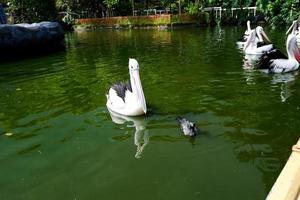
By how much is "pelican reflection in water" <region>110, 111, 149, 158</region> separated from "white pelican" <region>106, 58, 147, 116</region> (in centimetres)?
10

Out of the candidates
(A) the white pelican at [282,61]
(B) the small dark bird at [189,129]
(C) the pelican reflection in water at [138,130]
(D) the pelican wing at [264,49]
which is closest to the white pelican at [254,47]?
(D) the pelican wing at [264,49]

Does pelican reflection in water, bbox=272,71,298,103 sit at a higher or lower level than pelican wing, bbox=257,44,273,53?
lower

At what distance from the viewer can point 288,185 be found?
3898 mm

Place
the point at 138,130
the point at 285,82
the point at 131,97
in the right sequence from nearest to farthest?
the point at 138,130 < the point at 131,97 < the point at 285,82

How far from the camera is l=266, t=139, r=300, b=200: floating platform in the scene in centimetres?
374

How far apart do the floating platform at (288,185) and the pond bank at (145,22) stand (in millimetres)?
38275

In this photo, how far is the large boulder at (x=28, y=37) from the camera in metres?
22.7

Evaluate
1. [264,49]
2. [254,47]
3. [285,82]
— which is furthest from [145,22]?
[285,82]

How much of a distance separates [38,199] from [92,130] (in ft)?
9.25

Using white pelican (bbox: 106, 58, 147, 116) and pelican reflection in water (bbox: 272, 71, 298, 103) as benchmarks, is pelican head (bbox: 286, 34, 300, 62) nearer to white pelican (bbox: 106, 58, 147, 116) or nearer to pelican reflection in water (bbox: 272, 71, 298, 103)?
pelican reflection in water (bbox: 272, 71, 298, 103)

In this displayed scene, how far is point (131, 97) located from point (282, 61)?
20.9 ft

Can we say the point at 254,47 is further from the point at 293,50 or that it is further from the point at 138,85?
the point at 138,85

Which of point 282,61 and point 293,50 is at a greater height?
point 293,50

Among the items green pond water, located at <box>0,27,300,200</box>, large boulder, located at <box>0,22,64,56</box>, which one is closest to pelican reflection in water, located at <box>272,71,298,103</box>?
green pond water, located at <box>0,27,300,200</box>
